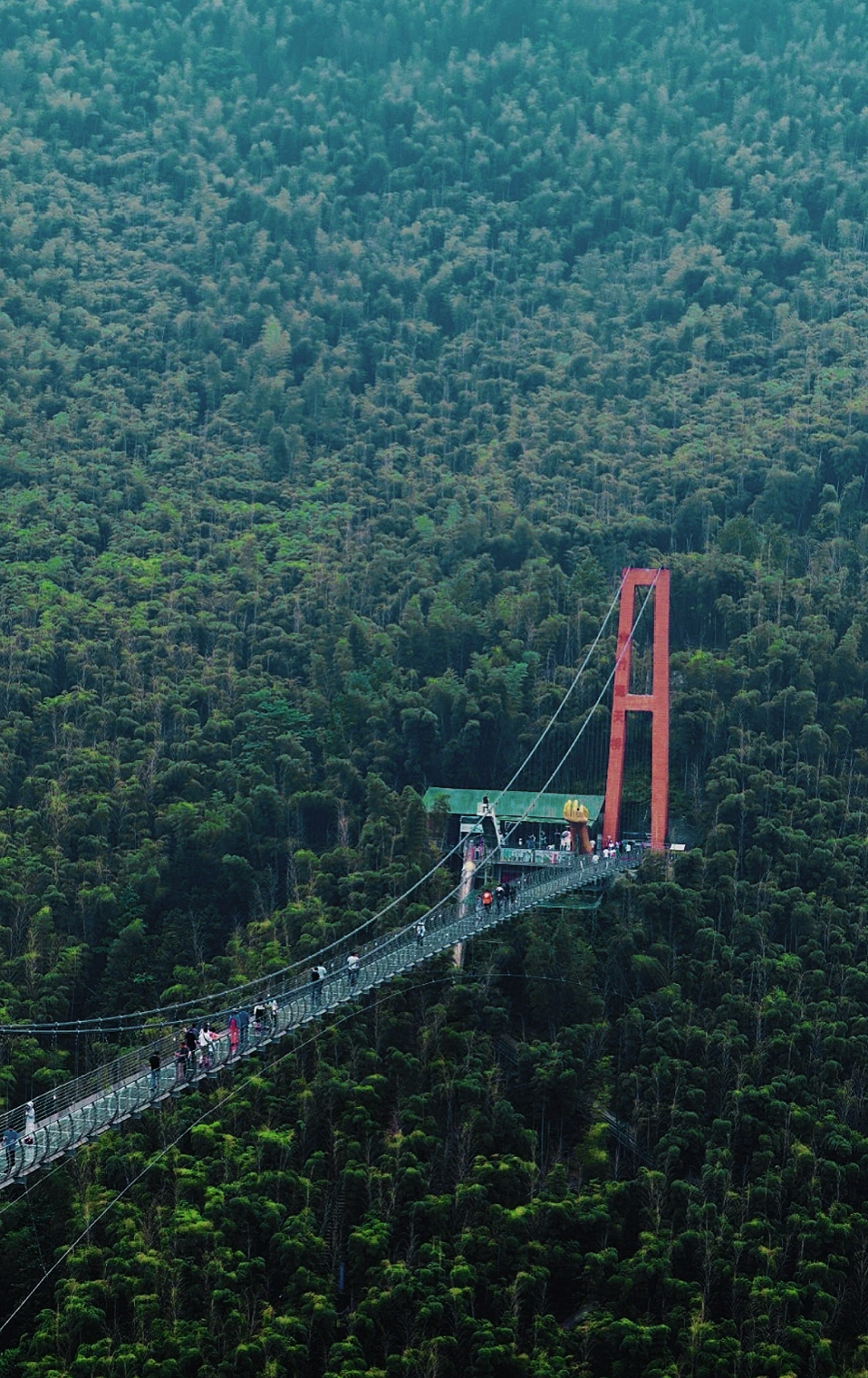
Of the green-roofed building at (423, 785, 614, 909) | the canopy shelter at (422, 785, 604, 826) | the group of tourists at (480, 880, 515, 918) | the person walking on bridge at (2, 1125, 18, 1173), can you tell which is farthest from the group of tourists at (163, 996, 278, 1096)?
the canopy shelter at (422, 785, 604, 826)

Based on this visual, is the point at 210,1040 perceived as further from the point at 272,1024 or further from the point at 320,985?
the point at 320,985

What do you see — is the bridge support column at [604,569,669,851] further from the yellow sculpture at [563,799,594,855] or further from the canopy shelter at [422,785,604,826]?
the yellow sculpture at [563,799,594,855]

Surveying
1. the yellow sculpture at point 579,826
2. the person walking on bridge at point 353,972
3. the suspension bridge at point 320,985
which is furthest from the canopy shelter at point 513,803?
the person walking on bridge at point 353,972

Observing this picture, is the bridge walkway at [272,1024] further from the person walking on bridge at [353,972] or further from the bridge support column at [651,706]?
the bridge support column at [651,706]

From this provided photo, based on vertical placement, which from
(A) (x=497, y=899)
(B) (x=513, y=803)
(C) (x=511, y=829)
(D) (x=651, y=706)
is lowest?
(A) (x=497, y=899)

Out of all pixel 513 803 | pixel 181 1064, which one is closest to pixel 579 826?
pixel 513 803
